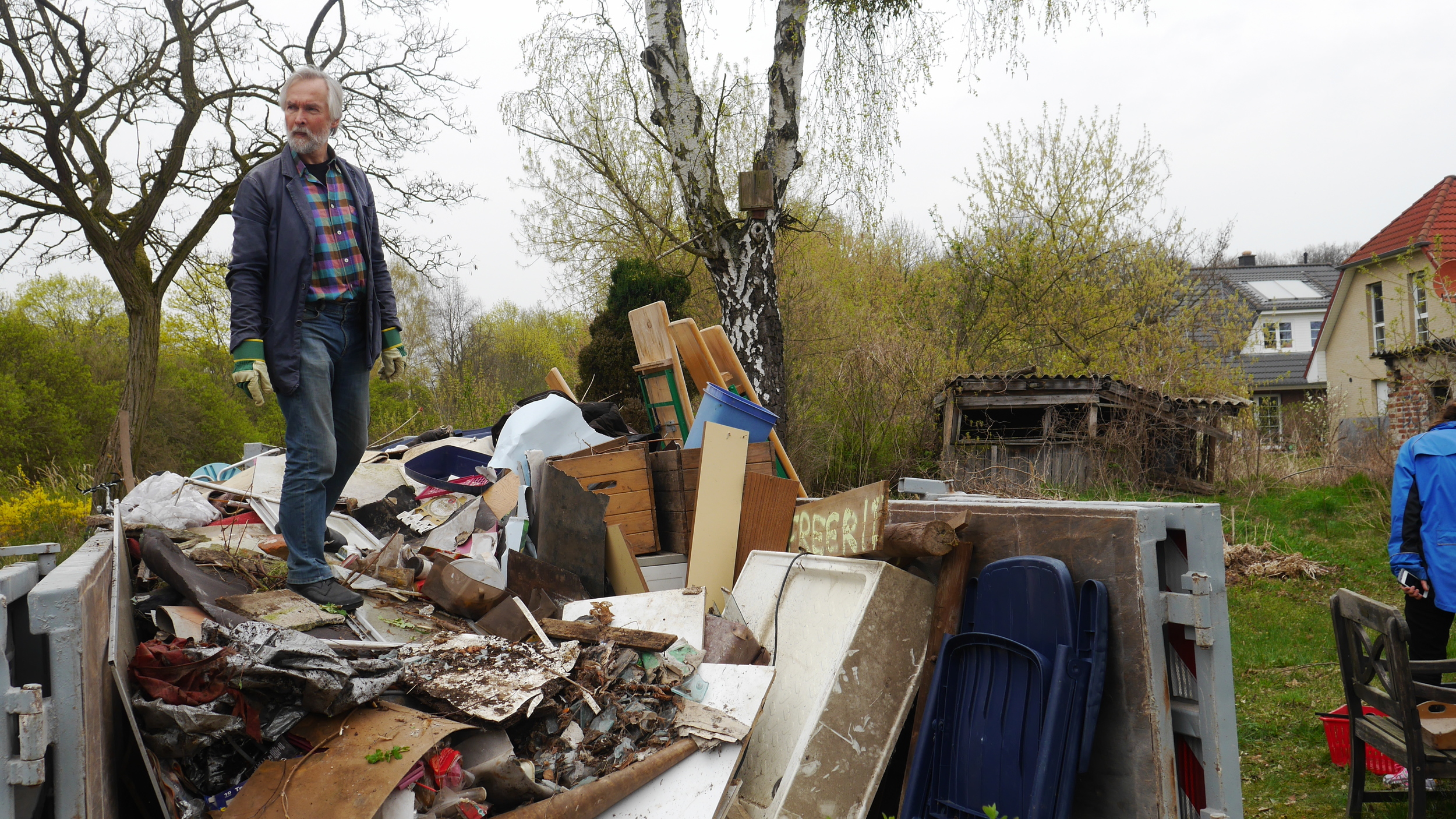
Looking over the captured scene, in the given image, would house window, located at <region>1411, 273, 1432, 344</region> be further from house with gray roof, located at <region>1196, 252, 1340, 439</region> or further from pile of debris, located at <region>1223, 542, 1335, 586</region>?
house with gray roof, located at <region>1196, 252, 1340, 439</region>

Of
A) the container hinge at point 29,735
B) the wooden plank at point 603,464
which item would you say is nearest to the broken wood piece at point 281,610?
the container hinge at point 29,735

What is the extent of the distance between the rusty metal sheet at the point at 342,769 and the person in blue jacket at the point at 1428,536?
459cm

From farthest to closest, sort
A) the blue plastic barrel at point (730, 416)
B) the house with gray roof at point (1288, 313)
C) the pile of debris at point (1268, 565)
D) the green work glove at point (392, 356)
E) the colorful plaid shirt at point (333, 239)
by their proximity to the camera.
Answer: the house with gray roof at point (1288, 313) → the pile of debris at point (1268, 565) → the blue plastic barrel at point (730, 416) → the green work glove at point (392, 356) → the colorful plaid shirt at point (333, 239)

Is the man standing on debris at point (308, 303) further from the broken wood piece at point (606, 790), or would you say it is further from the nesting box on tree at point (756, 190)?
the nesting box on tree at point (756, 190)

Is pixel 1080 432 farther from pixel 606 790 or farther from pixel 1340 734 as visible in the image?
pixel 606 790

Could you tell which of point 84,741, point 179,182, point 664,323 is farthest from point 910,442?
point 179,182

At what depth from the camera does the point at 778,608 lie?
362cm

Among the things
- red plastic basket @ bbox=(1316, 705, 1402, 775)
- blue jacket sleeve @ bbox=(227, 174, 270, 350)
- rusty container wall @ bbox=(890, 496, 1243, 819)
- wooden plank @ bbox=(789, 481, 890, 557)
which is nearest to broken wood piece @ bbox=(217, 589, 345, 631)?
blue jacket sleeve @ bbox=(227, 174, 270, 350)

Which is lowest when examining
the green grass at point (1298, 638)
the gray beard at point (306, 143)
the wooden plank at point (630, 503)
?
the green grass at point (1298, 638)

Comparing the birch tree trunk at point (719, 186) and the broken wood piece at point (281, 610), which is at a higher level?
the birch tree trunk at point (719, 186)

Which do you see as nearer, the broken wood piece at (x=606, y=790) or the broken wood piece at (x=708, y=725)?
the broken wood piece at (x=606, y=790)

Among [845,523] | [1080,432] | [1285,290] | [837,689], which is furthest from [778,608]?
[1285,290]

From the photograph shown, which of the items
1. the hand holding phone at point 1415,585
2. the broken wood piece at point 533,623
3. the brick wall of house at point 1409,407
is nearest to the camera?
the broken wood piece at point 533,623

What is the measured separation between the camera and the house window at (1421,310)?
10.5 m
